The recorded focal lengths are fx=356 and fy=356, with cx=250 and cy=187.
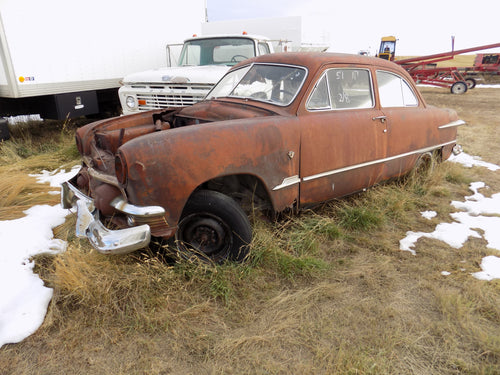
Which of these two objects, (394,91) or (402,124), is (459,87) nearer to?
(394,91)

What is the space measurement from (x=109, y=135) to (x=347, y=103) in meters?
2.35

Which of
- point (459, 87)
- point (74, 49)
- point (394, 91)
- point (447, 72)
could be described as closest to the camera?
point (394, 91)

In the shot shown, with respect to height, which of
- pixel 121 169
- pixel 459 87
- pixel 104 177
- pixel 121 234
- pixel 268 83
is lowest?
pixel 459 87

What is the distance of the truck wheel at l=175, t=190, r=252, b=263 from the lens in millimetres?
2697

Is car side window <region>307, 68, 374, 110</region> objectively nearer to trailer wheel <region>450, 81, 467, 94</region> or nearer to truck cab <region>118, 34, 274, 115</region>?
truck cab <region>118, 34, 274, 115</region>

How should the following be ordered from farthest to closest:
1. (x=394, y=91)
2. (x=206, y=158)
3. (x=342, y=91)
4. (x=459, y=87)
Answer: (x=459, y=87)
(x=394, y=91)
(x=342, y=91)
(x=206, y=158)

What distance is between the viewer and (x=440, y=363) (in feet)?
6.81

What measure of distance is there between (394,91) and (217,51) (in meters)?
3.73

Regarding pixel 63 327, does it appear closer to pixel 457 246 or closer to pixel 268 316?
pixel 268 316

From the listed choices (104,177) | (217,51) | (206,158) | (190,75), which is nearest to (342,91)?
(206,158)

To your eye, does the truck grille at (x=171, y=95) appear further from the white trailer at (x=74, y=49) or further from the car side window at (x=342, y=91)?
the car side window at (x=342, y=91)

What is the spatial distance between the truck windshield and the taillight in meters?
4.50

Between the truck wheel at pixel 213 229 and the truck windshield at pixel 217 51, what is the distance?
14.7ft

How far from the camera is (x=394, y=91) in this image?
13.4 ft
